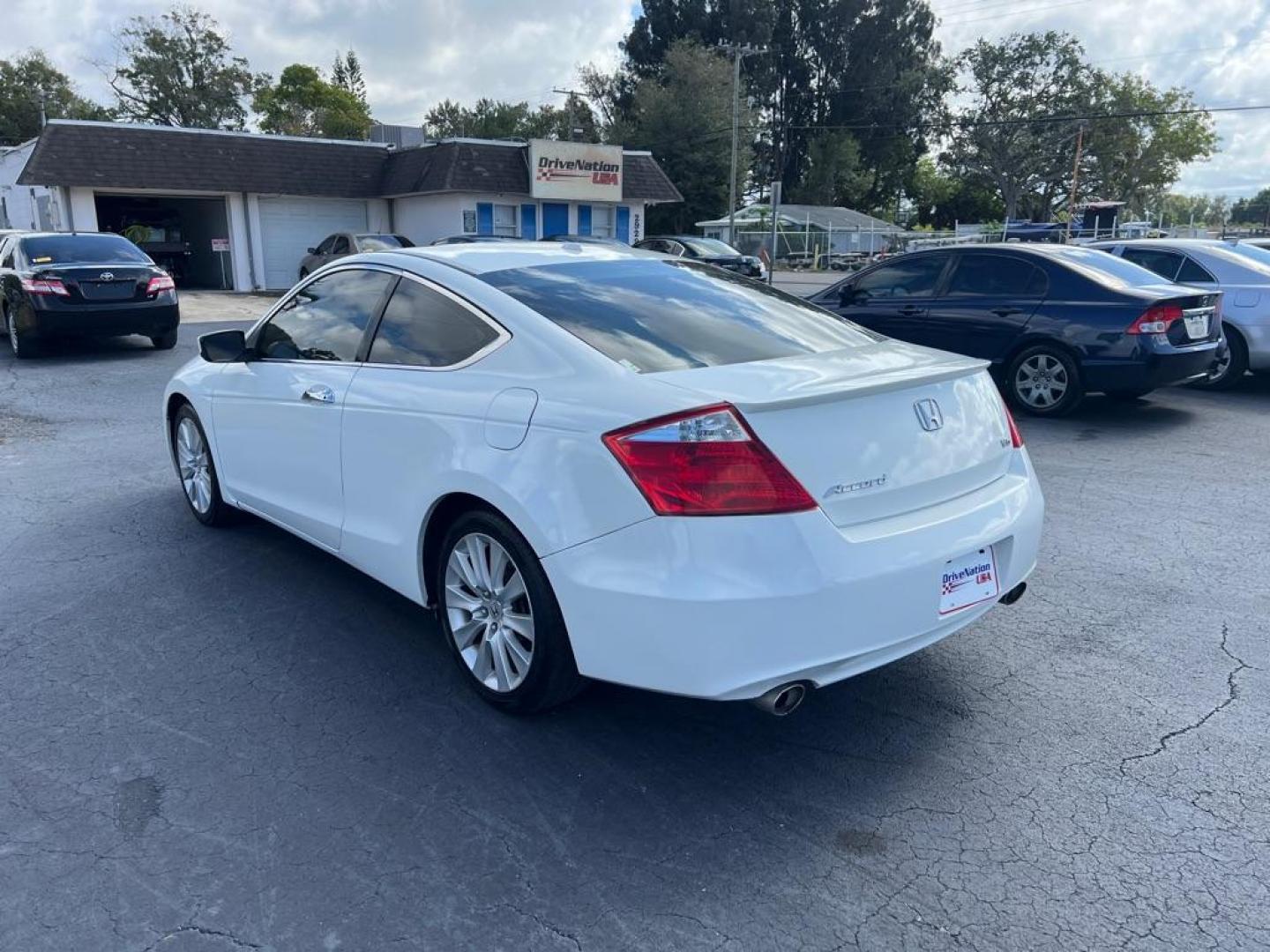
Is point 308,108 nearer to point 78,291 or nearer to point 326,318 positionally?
point 78,291

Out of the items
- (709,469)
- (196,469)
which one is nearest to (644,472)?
(709,469)

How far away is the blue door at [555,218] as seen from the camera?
3025cm

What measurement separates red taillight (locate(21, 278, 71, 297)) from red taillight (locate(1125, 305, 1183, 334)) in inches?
472

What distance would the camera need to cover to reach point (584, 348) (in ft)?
10.4

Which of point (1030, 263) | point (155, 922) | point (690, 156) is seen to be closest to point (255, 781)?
point (155, 922)

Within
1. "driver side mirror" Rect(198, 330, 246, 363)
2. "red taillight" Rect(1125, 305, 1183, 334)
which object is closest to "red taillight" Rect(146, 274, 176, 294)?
"driver side mirror" Rect(198, 330, 246, 363)

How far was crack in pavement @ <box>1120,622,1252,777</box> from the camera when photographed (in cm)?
314

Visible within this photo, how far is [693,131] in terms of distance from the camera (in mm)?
51062

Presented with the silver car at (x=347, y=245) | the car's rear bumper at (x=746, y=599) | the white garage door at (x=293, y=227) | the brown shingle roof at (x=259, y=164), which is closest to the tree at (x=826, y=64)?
the brown shingle roof at (x=259, y=164)

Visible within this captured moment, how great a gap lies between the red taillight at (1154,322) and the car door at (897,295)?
1.88m

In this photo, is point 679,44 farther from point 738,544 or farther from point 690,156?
point 738,544

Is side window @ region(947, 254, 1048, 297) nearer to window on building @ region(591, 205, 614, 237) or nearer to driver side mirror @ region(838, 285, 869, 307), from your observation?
driver side mirror @ region(838, 285, 869, 307)

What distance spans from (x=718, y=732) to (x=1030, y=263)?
6896 mm

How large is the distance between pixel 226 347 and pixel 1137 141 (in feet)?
255
